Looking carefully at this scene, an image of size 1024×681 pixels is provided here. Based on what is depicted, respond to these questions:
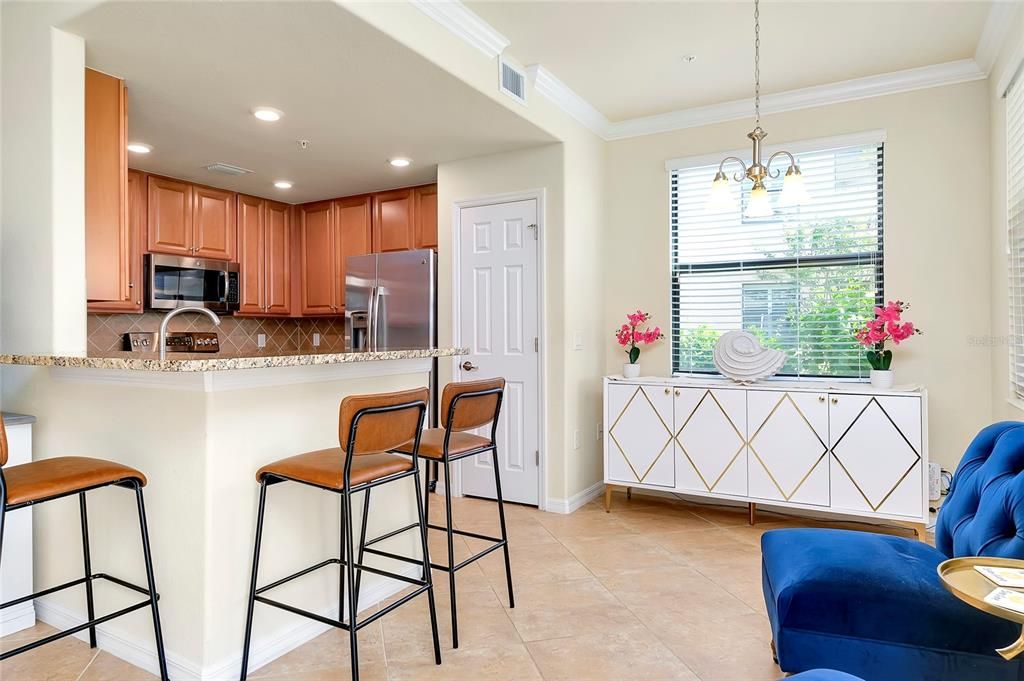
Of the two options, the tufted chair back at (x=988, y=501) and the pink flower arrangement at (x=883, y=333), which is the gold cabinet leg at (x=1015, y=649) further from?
the pink flower arrangement at (x=883, y=333)

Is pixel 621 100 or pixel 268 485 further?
pixel 621 100

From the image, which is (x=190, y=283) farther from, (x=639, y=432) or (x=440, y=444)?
(x=639, y=432)

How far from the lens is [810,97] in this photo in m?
3.77

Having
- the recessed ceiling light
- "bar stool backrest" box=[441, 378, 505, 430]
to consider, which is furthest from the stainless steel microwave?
"bar stool backrest" box=[441, 378, 505, 430]

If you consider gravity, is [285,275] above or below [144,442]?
above

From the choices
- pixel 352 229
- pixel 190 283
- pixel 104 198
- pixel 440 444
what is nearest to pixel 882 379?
pixel 440 444

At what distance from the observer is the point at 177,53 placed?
260 cm

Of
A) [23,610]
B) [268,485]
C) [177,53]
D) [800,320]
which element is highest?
[177,53]

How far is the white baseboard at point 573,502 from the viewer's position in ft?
13.1

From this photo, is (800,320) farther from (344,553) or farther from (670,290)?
(344,553)

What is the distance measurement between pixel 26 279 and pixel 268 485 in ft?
4.33

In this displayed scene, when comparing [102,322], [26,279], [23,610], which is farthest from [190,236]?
[23,610]

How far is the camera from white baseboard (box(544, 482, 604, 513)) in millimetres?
3984

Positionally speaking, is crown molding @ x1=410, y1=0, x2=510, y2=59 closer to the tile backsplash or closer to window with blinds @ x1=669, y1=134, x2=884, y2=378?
window with blinds @ x1=669, y1=134, x2=884, y2=378
